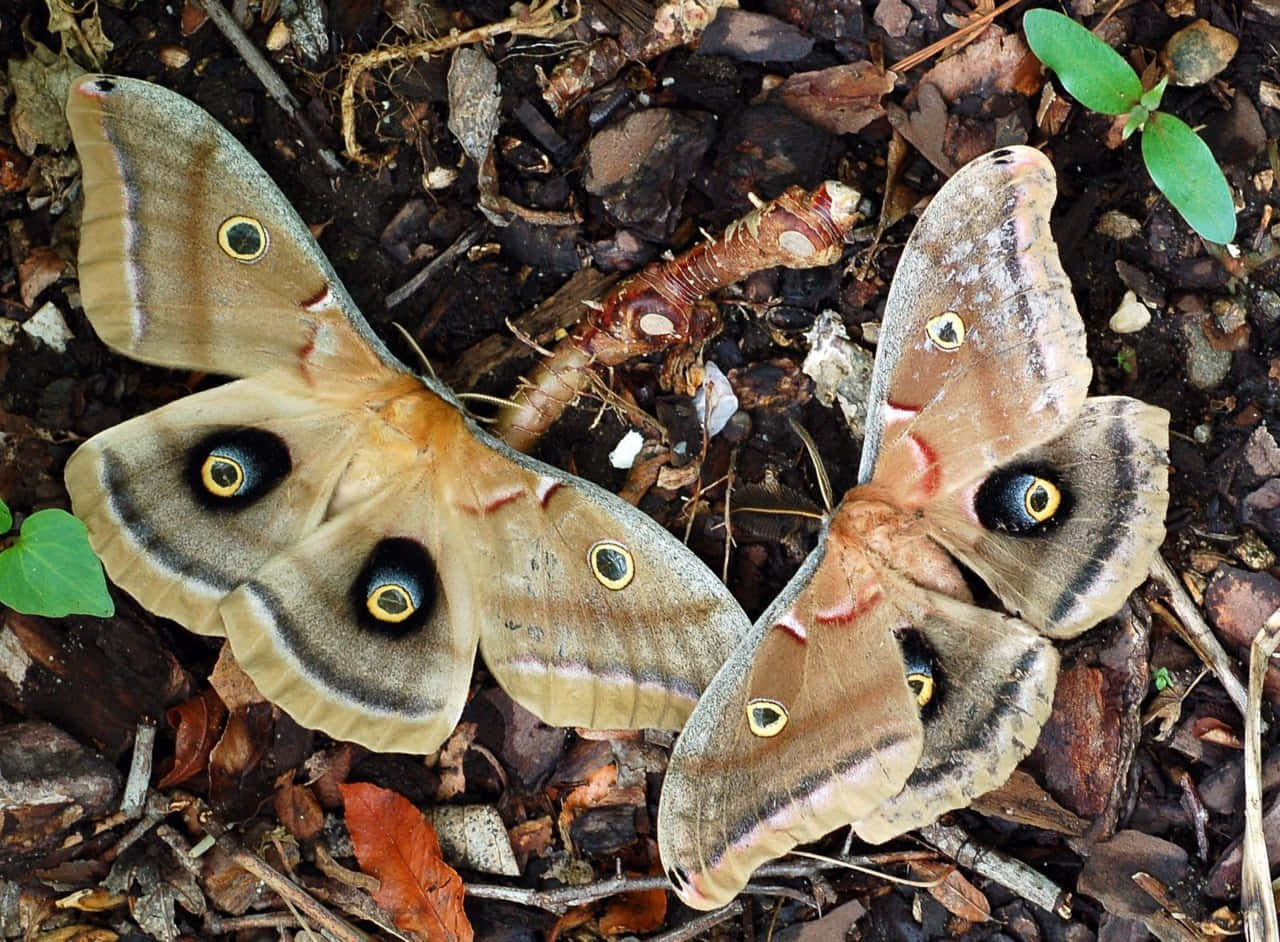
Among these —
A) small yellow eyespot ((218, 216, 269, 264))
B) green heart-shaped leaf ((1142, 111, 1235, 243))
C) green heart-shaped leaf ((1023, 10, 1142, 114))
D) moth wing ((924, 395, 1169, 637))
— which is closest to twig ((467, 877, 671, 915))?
moth wing ((924, 395, 1169, 637))

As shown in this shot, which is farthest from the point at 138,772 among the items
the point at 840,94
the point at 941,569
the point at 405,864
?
the point at 840,94

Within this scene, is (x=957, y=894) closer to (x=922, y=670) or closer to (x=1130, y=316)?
(x=922, y=670)

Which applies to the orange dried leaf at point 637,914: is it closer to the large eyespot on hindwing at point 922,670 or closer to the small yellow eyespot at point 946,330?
the large eyespot on hindwing at point 922,670

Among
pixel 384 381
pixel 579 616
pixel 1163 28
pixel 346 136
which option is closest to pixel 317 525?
pixel 384 381

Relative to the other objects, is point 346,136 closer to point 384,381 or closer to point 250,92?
point 250,92

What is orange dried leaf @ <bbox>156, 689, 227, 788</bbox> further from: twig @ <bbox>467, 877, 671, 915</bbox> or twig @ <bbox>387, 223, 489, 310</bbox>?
twig @ <bbox>387, 223, 489, 310</bbox>
